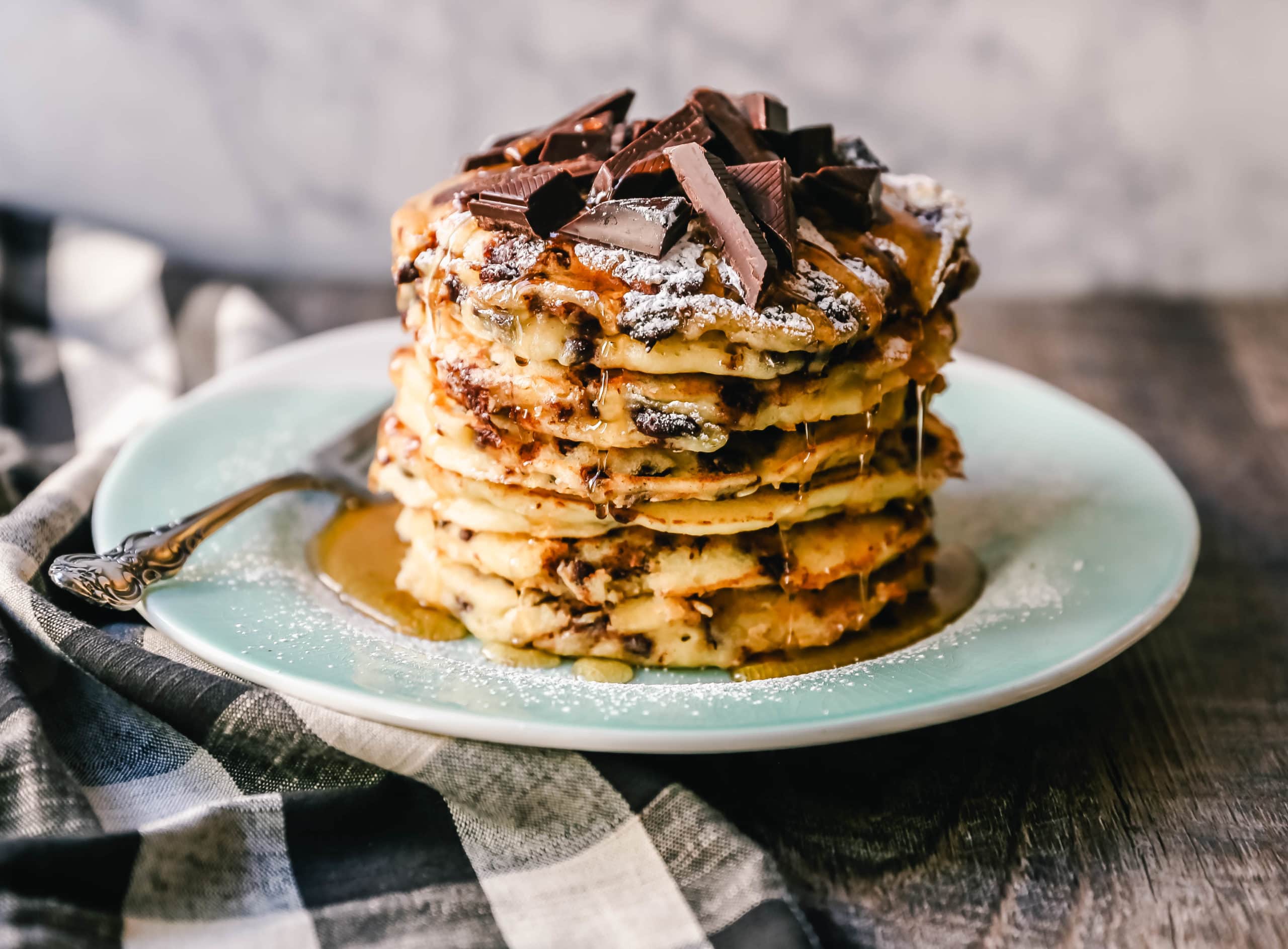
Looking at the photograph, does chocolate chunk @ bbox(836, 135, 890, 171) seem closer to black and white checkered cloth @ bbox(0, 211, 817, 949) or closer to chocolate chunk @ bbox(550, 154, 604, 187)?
chocolate chunk @ bbox(550, 154, 604, 187)

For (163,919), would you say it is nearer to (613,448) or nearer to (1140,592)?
(613,448)

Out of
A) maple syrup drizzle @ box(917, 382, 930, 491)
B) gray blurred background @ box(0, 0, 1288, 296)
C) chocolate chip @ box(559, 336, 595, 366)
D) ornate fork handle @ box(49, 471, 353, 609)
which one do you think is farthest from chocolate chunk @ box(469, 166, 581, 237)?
gray blurred background @ box(0, 0, 1288, 296)

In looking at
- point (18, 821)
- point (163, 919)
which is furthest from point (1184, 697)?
point (18, 821)

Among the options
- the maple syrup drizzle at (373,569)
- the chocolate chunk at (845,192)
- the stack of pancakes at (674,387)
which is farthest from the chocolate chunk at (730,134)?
the maple syrup drizzle at (373,569)

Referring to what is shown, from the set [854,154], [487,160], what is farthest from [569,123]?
[854,154]

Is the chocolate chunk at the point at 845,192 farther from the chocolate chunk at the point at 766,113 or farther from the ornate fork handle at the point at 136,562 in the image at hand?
the ornate fork handle at the point at 136,562
